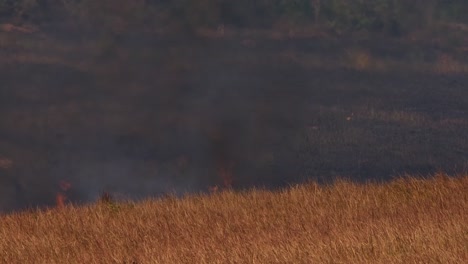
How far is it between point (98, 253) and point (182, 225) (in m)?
2.68

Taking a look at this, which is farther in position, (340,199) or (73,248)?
(340,199)

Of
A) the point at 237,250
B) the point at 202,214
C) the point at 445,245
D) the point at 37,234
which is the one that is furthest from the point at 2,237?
the point at 445,245

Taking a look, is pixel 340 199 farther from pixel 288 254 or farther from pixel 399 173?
pixel 288 254

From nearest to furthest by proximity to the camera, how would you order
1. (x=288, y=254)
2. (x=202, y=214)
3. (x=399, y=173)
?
1. (x=288, y=254)
2. (x=202, y=214)
3. (x=399, y=173)

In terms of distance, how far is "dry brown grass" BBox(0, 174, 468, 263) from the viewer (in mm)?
15883

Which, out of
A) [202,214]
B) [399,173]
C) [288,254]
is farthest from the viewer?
[399,173]

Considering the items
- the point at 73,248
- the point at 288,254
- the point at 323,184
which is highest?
the point at 288,254

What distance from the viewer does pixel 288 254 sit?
51.6 ft

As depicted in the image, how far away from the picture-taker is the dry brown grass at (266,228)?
15883mm

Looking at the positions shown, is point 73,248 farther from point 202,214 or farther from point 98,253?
point 202,214

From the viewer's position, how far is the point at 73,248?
60.7ft

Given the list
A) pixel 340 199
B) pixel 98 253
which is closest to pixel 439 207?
pixel 340 199

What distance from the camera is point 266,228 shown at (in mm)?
19562

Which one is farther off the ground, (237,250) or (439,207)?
(237,250)
